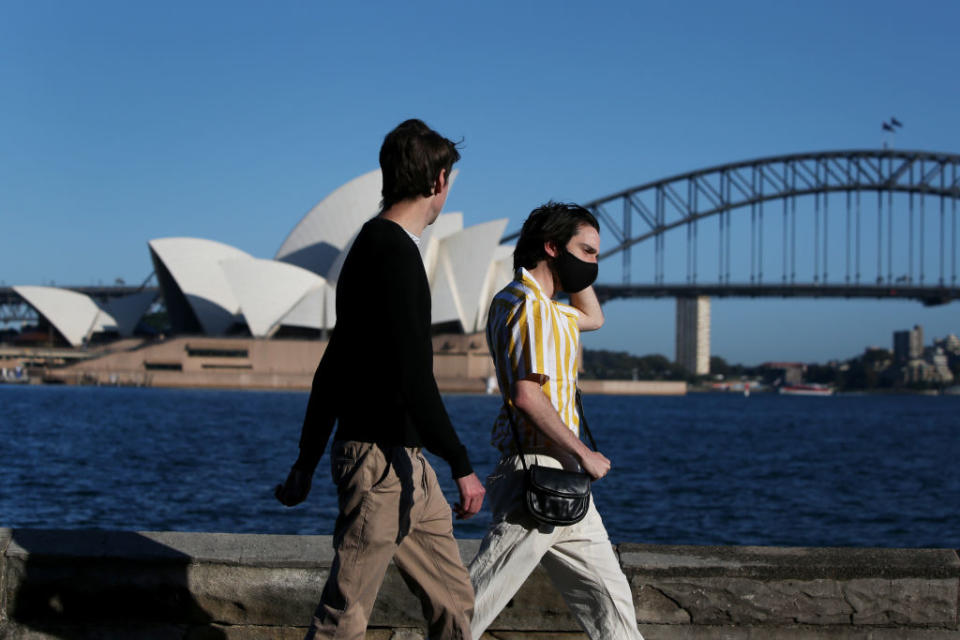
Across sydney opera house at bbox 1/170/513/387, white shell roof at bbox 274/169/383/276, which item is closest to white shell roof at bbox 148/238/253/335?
sydney opera house at bbox 1/170/513/387

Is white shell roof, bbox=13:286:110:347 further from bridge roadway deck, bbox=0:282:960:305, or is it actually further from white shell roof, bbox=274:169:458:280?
bridge roadway deck, bbox=0:282:960:305

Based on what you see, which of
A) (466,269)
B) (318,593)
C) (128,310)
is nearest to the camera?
(318,593)

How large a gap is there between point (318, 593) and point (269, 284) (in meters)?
61.6

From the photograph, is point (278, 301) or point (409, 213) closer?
point (409, 213)

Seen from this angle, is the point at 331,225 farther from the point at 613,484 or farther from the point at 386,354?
the point at 386,354

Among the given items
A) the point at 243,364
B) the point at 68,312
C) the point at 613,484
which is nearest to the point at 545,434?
the point at 613,484

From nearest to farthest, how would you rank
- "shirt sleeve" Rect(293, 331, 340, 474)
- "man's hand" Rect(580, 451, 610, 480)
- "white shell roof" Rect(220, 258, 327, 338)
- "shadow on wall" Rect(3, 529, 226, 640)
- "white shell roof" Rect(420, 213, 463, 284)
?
"shirt sleeve" Rect(293, 331, 340, 474), "man's hand" Rect(580, 451, 610, 480), "shadow on wall" Rect(3, 529, 226, 640), "white shell roof" Rect(420, 213, 463, 284), "white shell roof" Rect(220, 258, 327, 338)

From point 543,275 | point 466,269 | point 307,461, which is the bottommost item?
point 307,461

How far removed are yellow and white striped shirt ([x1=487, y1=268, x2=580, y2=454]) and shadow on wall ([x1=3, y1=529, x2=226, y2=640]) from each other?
1.24 metres

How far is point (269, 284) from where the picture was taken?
63844 mm

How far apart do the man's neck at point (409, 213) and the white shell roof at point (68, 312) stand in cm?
7827

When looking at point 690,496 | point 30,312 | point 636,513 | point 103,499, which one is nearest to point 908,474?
point 690,496

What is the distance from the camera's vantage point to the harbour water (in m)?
11.0

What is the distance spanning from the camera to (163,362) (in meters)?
65.8
